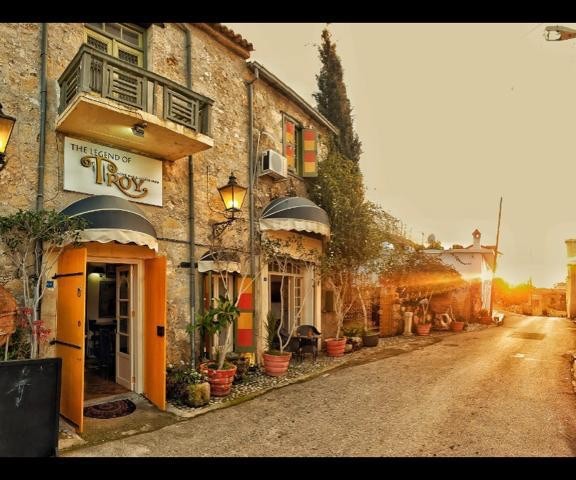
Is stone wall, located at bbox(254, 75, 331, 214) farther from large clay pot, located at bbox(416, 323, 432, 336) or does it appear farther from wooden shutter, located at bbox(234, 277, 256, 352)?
large clay pot, located at bbox(416, 323, 432, 336)

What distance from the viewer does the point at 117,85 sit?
639cm

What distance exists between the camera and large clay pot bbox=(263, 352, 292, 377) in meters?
8.81

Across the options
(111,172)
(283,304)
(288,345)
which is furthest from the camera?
(283,304)

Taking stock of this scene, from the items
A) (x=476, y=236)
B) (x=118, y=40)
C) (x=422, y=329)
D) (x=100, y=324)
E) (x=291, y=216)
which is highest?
(x=118, y=40)

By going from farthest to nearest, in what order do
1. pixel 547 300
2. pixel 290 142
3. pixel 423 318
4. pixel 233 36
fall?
pixel 547 300 < pixel 423 318 < pixel 290 142 < pixel 233 36

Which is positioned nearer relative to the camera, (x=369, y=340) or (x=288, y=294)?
(x=288, y=294)

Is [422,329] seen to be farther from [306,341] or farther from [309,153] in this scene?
[309,153]

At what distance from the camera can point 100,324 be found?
990cm

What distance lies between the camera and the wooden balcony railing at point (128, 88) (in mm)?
5914

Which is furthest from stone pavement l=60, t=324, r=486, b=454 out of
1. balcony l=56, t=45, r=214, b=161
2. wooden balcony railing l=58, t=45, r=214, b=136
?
wooden balcony railing l=58, t=45, r=214, b=136

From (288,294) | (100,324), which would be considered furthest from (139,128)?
(288,294)

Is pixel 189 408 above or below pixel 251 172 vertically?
below

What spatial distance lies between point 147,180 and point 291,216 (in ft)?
12.3

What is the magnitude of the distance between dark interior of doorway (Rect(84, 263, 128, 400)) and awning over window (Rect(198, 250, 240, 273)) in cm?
255
